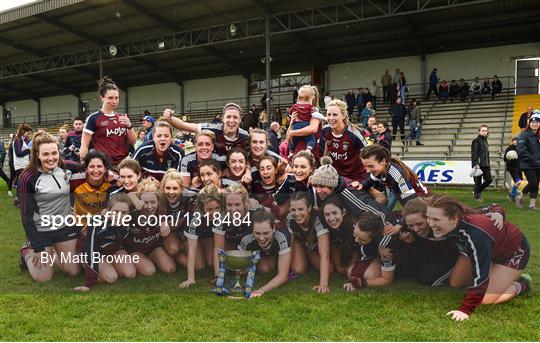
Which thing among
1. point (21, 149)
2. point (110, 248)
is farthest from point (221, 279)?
point (21, 149)

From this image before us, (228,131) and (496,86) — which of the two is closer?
(228,131)

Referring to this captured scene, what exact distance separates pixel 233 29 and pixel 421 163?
908 cm

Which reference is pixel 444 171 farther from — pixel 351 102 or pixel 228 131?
pixel 228 131

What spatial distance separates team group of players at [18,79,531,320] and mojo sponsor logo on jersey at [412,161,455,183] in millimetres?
7919


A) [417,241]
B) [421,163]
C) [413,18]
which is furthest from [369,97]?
[417,241]

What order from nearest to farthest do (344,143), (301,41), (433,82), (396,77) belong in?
(344,143) < (433,82) < (396,77) < (301,41)

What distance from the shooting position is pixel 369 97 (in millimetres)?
18406

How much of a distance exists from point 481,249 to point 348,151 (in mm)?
1825

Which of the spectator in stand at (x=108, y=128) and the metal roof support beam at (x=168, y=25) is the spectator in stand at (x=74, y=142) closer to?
the spectator in stand at (x=108, y=128)

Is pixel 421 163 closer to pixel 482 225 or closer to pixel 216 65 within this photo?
pixel 482 225

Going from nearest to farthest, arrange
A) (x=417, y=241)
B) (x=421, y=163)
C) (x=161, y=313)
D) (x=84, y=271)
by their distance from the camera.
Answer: (x=161, y=313) < (x=417, y=241) < (x=84, y=271) < (x=421, y=163)

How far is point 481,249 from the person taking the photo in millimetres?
2959

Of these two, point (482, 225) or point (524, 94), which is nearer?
point (482, 225)

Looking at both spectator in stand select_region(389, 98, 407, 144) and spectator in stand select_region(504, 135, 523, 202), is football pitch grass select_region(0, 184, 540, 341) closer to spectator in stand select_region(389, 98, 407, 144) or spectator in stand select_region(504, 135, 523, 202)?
spectator in stand select_region(504, 135, 523, 202)
